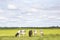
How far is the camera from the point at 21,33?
29.9 metres

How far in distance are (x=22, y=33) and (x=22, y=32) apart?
0.24 meters

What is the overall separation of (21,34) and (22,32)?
0.37 meters

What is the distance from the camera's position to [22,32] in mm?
29969

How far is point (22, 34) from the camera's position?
29703 millimetres

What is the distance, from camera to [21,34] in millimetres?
29750

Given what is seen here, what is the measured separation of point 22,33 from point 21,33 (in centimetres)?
18

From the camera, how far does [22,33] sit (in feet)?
97.7

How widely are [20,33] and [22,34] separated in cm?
45

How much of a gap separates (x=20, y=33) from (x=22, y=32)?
1.06 ft

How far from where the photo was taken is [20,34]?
2983 cm

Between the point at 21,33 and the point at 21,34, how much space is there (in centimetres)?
18

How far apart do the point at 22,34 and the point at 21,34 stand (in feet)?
0.49
